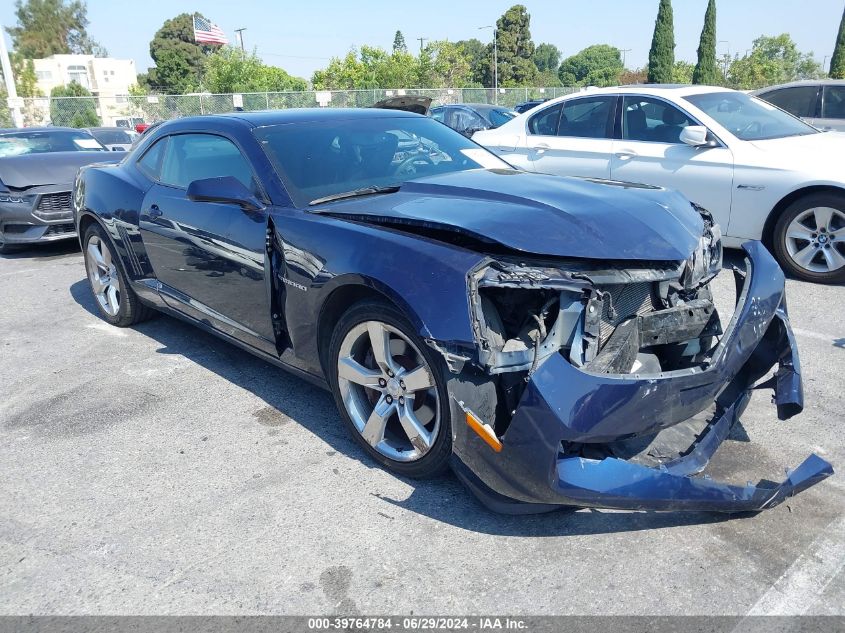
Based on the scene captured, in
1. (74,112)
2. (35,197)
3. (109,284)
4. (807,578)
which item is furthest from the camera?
(74,112)

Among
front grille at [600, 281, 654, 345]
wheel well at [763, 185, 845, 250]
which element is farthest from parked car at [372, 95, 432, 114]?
front grille at [600, 281, 654, 345]

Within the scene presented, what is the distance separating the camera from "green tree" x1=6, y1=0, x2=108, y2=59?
263ft

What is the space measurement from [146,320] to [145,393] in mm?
1406

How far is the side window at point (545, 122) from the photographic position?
7.30m

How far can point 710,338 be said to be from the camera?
296 centimetres

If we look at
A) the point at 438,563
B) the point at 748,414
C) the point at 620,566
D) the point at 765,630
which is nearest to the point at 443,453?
the point at 438,563

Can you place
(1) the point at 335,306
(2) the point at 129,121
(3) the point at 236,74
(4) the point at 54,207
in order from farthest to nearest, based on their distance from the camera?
(3) the point at 236,74
(2) the point at 129,121
(4) the point at 54,207
(1) the point at 335,306

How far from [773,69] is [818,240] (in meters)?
45.0

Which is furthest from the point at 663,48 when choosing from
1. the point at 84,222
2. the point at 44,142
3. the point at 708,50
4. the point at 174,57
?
the point at 174,57

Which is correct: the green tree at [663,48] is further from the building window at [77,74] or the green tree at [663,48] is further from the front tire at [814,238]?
the building window at [77,74]

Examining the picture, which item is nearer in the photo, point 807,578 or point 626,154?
point 807,578

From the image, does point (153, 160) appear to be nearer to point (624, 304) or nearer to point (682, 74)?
point (624, 304)

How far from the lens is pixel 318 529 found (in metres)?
2.75

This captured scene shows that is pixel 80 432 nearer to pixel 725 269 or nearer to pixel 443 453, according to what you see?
pixel 443 453
